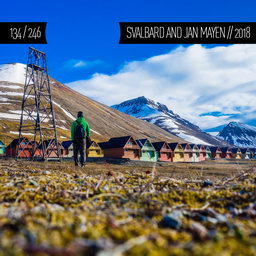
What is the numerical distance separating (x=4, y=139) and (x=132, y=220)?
279ft

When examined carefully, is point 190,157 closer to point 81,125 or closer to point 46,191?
point 81,125

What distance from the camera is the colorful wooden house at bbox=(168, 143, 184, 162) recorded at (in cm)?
7351

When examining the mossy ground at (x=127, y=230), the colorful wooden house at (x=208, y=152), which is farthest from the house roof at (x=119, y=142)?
the colorful wooden house at (x=208, y=152)

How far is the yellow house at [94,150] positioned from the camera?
208ft

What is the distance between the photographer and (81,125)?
1280cm

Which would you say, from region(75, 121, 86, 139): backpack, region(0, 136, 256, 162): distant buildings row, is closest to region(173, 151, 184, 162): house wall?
region(0, 136, 256, 162): distant buildings row

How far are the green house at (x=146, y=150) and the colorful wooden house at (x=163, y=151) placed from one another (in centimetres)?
238

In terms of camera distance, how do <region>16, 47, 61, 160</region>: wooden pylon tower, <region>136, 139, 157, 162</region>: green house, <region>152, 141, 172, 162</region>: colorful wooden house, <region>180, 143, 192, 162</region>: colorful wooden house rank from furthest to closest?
<region>180, 143, 192, 162</region>: colorful wooden house
<region>152, 141, 172, 162</region>: colorful wooden house
<region>136, 139, 157, 162</region>: green house
<region>16, 47, 61, 160</region>: wooden pylon tower

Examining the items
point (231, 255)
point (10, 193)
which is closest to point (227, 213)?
point (231, 255)

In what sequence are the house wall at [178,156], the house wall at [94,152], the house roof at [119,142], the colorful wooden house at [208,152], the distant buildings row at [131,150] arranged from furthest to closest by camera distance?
the colorful wooden house at [208,152] < the house wall at [178,156] < the house wall at [94,152] < the distant buildings row at [131,150] < the house roof at [119,142]

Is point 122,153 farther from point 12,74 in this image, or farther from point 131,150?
point 12,74

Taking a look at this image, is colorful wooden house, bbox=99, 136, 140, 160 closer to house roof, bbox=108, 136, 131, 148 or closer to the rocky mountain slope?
house roof, bbox=108, 136, 131, 148

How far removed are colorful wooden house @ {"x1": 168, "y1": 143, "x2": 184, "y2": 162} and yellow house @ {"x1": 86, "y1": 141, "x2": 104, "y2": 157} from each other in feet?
72.8

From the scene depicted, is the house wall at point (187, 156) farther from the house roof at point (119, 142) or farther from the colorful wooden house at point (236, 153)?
the colorful wooden house at point (236, 153)
